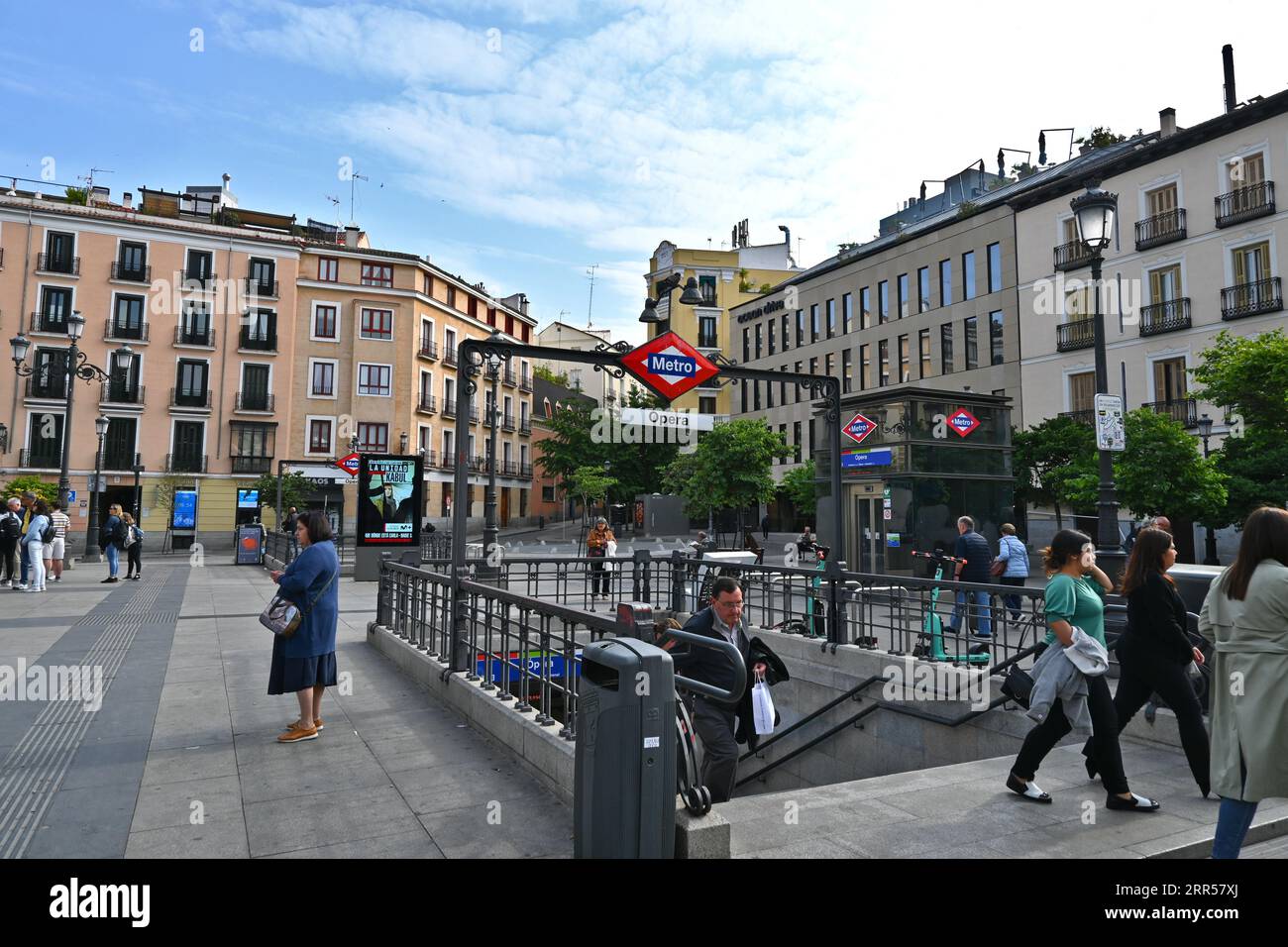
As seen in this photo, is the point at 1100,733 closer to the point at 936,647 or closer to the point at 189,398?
the point at 936,647

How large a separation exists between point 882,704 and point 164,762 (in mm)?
6927

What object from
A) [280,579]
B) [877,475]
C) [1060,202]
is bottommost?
[280,579]

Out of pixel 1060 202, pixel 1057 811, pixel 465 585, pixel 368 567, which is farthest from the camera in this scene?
pixel 1060 202

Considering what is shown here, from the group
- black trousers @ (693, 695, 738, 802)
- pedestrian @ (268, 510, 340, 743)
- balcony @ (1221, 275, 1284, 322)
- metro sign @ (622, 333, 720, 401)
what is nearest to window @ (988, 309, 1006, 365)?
balcony @ (1221, 275, 1284, 322)

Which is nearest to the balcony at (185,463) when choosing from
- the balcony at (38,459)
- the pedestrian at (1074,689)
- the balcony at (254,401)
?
the balcony at (254,401)

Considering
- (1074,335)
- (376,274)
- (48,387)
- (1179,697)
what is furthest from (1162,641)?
(48,387)

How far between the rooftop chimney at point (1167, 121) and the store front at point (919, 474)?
21.0 meters

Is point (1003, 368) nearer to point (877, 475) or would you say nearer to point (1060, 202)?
point (1060, 202)

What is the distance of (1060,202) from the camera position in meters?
32.2

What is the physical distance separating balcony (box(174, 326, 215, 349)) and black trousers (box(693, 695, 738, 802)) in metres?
45.5

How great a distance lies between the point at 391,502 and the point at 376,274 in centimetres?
3362

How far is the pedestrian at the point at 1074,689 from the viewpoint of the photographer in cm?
479

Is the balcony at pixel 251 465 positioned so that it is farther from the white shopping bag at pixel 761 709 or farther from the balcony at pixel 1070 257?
the white shopping bag at pixel 761 709
